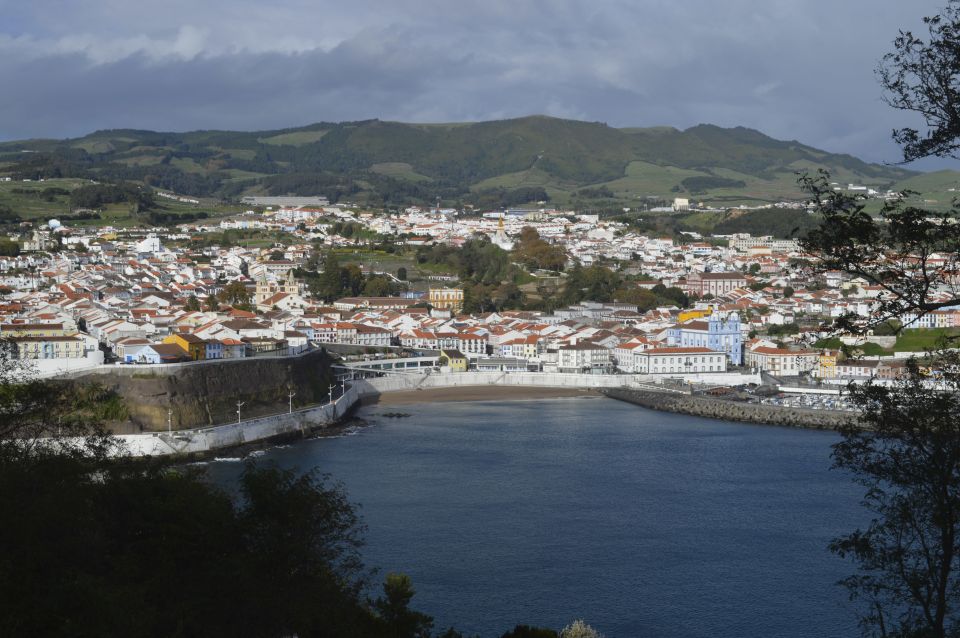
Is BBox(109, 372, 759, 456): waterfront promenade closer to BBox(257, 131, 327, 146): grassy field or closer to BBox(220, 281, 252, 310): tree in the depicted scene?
BBox(220, 281, 252, 310): tree

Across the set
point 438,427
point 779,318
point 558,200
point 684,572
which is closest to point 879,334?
point 779,318

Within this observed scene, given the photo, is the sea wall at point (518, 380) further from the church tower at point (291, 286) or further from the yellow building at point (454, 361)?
the church tower at point (291, 286)

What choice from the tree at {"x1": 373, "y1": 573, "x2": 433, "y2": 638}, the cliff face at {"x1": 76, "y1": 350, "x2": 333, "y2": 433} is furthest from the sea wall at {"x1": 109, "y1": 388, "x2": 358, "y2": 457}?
the tree at {"x1": 373, "y1": 573, "x2": 433, "y2": 638}

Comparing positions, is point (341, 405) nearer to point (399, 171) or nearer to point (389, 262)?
point (389, 262)

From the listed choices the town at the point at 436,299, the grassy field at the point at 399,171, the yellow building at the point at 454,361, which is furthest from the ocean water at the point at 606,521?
the grassy field at the point at 399,171

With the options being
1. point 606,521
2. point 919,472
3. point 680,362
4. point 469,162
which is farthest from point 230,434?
point 469,162

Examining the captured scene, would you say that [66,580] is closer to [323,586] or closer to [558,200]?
[323,586]

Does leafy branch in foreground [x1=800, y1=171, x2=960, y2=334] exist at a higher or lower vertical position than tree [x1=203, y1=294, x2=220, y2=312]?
lower
